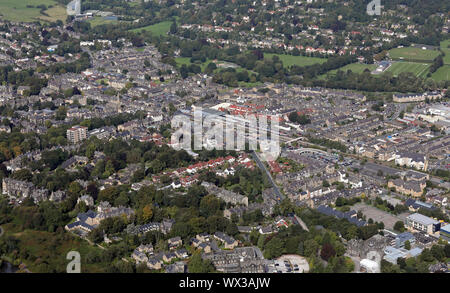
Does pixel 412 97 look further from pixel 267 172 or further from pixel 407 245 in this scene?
pixel 407 245

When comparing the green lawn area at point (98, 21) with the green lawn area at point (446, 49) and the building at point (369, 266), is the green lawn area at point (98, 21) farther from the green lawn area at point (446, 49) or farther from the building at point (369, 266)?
the building at point (369, 266)

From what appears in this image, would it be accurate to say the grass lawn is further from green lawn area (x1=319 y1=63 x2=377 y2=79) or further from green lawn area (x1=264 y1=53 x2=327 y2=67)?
green lawn area (x1=264 y1=53 x2=327 y2=67)

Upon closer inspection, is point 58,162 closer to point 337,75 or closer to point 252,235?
point 252,235

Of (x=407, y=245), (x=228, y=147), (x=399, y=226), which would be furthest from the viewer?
(x=228, y=147)

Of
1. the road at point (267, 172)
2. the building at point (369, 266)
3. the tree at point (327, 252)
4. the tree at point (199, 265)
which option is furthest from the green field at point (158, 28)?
the building at point (369, 266)

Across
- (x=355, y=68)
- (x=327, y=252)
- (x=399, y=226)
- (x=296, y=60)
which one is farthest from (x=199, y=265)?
(x=296, y=60)

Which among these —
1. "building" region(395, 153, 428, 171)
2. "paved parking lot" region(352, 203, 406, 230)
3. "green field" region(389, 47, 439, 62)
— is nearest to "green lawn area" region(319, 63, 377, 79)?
"green field" region(389, 47, 439, 62)
